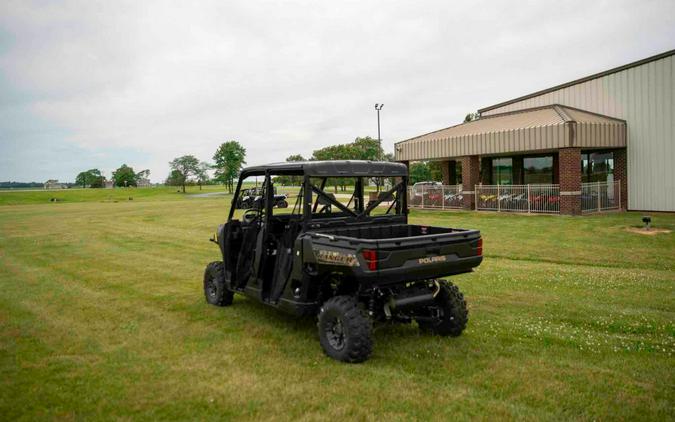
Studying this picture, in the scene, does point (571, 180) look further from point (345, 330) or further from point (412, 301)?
point (345, 330)

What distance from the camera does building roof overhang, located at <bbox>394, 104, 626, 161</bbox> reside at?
22.3 m

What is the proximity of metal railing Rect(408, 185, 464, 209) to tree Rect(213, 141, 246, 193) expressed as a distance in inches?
2475

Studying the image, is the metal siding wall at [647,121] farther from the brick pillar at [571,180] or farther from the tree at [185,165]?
the tree at [185,165]

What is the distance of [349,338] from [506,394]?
1.68m

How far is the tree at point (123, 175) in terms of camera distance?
13451 cm

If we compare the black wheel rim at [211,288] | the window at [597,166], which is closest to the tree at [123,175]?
the window at [597,166]

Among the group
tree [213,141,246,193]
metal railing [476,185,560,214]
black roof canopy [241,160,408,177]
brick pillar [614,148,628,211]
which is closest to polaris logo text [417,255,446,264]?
black roof canopy [241,160,408,177]

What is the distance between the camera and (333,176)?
21.5 ft

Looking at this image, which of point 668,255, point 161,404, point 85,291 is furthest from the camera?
point 668,255

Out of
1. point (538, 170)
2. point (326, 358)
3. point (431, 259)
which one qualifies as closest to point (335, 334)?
point (326, 358)

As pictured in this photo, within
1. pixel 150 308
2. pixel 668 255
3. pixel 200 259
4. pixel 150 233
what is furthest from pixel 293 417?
pixel 150 233

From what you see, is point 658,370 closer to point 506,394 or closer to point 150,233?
point 506,394

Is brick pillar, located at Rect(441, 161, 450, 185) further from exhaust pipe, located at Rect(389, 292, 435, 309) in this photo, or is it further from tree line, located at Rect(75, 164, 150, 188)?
tree line, located at Rect(75, 164, 150, 188)

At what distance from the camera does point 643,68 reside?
2277 centimetres
